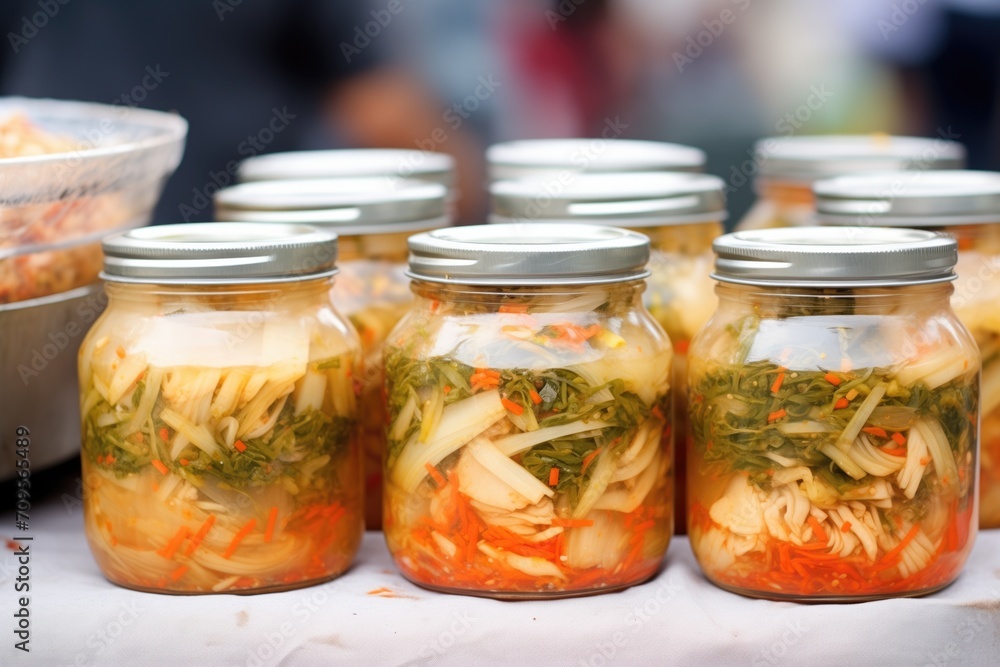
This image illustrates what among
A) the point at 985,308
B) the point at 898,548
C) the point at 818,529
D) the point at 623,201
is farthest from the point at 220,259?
the point at 985,308

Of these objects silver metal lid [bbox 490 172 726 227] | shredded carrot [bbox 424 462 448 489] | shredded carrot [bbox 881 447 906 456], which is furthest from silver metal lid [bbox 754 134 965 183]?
shredded carrot [bbox 424 462 448 489]

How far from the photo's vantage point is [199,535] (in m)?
1.63

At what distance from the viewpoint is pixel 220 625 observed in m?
1.56

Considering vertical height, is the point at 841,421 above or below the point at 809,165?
below

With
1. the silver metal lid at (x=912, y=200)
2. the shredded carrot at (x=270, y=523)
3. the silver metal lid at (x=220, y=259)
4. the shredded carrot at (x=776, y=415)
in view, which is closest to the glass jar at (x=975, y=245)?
the silver metal lid at (x=912, y=200)

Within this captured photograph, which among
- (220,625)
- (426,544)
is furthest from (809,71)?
(220,625)

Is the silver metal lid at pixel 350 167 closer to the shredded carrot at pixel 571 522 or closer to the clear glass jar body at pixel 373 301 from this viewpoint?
the clear glass jar body at pixel 373 301

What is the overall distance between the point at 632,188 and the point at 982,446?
75cm

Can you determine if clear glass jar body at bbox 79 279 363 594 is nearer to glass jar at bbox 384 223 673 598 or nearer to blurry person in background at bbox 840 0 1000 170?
glass jar at bbox 384 223 673 598

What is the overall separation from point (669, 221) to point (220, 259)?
807 millimetres

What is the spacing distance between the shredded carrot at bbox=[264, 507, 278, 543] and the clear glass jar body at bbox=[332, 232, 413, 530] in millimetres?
297

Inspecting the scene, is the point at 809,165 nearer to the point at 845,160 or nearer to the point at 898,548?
the point at 845,160

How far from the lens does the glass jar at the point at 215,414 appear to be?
160 cm

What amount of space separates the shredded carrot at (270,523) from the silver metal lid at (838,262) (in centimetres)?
76
